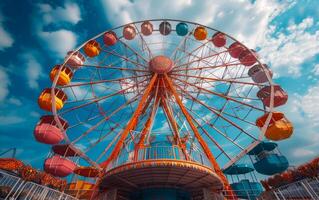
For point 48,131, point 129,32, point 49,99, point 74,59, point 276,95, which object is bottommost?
point 48,131

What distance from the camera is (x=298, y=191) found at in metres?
10.0

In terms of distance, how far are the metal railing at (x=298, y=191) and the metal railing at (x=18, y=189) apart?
1225 centimetres

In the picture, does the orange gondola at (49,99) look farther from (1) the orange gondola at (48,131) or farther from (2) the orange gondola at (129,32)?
(2) the orange gondola at (129,32)

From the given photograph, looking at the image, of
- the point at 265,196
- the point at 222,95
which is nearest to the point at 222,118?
the point at 222,95

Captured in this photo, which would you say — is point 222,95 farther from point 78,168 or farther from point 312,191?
point 78,168

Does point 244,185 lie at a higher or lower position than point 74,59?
lower

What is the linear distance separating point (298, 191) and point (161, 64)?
12.4m

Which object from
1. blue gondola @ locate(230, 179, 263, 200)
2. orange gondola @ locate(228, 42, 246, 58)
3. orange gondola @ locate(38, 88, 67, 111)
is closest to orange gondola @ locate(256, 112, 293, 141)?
blue gondola @ locate(230, 179, 263, 200)

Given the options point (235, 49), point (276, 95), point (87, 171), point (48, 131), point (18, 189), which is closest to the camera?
point (18, 189)

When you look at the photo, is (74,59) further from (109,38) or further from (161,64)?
(161,64)

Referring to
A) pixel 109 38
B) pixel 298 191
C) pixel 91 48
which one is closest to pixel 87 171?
pixel 91 48

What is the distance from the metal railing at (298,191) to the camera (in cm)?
914

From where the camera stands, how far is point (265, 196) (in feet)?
40.3

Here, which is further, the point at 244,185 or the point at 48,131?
the point at 244,185
